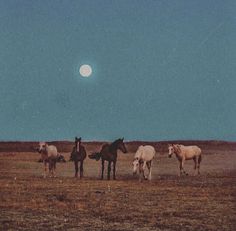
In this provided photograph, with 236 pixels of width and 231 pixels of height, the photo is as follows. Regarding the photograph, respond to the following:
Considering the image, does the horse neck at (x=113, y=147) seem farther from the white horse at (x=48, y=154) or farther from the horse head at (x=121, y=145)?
the white horse at (x=48, y=154)

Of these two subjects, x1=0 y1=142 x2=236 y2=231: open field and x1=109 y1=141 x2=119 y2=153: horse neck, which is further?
x1=109 y1=141 x2=119 y2=153: horse neck

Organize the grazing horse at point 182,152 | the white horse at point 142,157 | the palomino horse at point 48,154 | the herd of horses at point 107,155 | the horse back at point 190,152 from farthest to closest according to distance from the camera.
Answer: the horse back at point 190,152 < the grazing horse at point 182,152 < the palomino horse at point 48,154 < the herd of horses at point 107,155 < the white horse at point 142,157

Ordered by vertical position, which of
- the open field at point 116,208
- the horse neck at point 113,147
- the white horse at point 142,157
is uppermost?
the horse neck at point 113,147

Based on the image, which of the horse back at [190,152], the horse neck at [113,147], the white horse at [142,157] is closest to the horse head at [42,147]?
the horse neck at [113,147]

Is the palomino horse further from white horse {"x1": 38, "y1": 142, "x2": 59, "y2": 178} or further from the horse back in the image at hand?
the horse back

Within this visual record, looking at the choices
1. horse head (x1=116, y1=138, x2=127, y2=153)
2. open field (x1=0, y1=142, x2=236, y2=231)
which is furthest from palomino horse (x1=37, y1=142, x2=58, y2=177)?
open field (x1=0, y1=142, x2=236, y2=231)

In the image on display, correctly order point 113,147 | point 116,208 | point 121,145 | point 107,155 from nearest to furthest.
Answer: point 116,208 < point 121,145 < point 113,147 < point 107,155

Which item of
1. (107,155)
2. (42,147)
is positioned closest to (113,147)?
(107,155)

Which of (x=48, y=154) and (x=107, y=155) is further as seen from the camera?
(x=48, y=154)

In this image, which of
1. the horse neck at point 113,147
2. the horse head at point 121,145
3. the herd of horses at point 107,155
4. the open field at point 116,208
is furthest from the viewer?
the horse neck at point 113,147

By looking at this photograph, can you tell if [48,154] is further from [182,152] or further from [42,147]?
[182,152]

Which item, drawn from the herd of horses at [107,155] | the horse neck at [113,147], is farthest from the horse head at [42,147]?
the horse neck at [113,147]

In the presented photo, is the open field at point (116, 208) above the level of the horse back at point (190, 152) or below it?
below

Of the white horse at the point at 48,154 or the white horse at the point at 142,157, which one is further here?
the white horse at the point at 48,154
